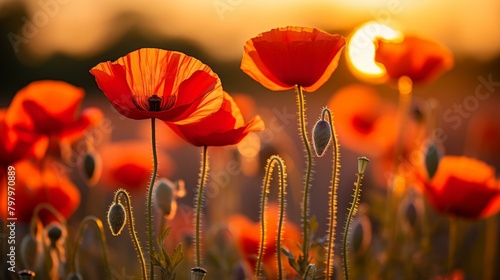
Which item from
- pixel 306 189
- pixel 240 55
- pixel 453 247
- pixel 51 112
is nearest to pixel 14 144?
pixel 51 112

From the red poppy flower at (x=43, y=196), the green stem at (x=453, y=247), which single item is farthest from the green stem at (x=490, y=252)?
the red poppy flower at (x=43, y=196)

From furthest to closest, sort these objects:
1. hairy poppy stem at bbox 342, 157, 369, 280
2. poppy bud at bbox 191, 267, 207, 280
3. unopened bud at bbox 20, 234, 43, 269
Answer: unopened bud at bbox 20, 234, 43, 269 < hairy poppy stem at bbox 342, 157, 369, 280 < poppy bud at bbox 191, 267, 207, 280

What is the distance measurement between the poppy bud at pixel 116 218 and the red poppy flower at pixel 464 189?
1380 mm

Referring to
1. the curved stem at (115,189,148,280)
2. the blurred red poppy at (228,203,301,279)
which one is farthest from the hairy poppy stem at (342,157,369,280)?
the blurred red poppy at (228,203,301,279)

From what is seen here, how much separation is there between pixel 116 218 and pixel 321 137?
0.54 meters

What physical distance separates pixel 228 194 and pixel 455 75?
55.6 feet

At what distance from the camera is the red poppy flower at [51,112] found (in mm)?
2883

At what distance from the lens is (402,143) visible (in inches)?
177

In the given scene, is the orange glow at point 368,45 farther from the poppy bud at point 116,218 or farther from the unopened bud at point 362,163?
the poppy bud at point 116,218

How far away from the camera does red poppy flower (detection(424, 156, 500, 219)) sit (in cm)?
318

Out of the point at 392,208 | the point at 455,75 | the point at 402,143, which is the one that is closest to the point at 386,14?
the point at 392,208

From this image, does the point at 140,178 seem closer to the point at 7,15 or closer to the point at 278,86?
the point at 278,86

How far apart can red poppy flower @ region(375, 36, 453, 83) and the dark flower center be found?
147 centimetres

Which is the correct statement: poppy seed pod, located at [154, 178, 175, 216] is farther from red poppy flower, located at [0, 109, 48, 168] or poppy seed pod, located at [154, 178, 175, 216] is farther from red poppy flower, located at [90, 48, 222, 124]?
red poppy flower, located at [0, 109, 48, 168]
